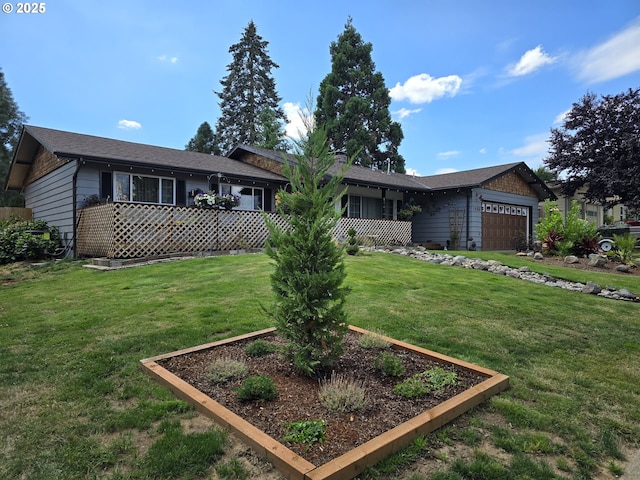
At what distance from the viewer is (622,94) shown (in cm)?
1986

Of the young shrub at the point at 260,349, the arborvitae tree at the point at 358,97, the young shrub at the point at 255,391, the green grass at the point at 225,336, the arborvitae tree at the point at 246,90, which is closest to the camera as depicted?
the green grass at the point at 225,336

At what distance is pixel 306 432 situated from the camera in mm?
2250

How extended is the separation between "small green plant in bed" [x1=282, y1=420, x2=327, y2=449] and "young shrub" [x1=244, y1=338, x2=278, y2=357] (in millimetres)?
1292

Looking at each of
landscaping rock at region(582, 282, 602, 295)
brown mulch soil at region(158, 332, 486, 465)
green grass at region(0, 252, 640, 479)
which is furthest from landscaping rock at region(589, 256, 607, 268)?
brown mulch soil at region(158, 332, 486, 465)

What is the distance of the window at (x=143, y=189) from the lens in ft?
39.8

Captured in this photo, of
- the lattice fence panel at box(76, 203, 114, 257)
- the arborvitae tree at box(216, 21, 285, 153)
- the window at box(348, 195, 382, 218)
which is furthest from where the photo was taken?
the arborvitae tree at box(216, 21, 285, 153)

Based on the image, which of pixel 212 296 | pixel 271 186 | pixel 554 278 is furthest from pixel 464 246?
pixel 212 296

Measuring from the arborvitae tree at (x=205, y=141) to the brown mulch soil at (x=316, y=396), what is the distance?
1397 inches

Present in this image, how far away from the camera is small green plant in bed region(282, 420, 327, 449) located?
7.16 ft

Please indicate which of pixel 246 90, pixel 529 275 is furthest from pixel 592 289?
→ pixel 246 90

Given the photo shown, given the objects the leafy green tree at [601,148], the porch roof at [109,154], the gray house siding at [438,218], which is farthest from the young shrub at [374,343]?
the leafy green tree at [601,148]

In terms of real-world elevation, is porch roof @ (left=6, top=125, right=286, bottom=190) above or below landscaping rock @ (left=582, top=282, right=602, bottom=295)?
above

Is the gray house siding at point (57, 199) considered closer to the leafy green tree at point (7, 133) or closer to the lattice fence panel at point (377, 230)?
the lattice fence panel at point (377, 230)

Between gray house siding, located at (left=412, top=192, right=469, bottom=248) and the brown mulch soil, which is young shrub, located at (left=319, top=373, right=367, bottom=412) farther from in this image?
gray house siding, located at (left=412, top=192, right=469, bottom=248)
